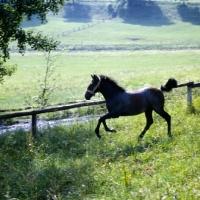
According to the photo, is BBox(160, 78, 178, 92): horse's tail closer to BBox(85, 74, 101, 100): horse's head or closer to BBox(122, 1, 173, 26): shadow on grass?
BBox(85, 74, 101, 100): horse's head

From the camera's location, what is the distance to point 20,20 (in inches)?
688

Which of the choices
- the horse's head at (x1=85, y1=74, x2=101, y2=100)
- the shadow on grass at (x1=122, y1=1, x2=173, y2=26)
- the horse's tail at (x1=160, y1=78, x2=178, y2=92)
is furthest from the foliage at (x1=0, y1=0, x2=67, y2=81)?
the shadow on grass at (x1=122, y1=1, x2=173, y2=26)

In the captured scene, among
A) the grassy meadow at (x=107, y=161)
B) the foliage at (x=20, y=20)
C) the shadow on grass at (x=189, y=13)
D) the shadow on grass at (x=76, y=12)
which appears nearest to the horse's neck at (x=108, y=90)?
the grassy meadow at (x=107, y=161)

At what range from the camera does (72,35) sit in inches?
3907

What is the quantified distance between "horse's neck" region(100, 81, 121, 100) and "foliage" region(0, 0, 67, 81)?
19.7 feet

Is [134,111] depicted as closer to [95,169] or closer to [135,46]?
[95,169]

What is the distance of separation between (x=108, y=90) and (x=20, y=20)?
759 centimetres

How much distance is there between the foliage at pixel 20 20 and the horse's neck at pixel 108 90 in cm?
600

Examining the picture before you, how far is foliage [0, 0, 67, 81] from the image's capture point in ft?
51.7

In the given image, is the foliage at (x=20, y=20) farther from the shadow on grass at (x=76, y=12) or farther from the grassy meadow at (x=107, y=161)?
the shadow on grass at (x=76, y=12)

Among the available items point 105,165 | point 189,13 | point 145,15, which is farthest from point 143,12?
point 105,165

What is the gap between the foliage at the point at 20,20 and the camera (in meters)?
15.8

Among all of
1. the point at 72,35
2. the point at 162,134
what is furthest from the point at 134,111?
the point at 72,35

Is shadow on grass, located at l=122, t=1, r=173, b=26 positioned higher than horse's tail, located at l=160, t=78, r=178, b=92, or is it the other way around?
horse's tail, located at l=160, t=78, r=178, b=92
